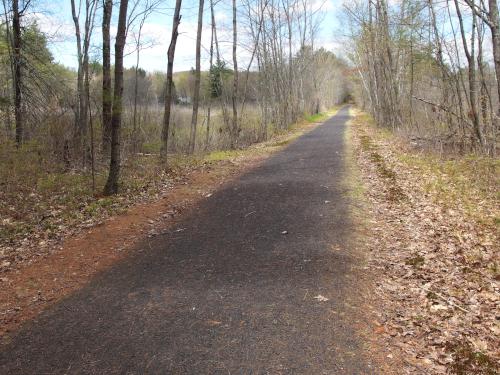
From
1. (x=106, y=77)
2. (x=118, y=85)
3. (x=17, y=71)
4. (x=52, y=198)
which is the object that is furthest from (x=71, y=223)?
(x=17, y=71)

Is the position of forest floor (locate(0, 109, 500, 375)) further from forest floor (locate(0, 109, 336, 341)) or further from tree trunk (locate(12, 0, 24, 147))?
tree trunk (locate(12, 0, 24, 147))

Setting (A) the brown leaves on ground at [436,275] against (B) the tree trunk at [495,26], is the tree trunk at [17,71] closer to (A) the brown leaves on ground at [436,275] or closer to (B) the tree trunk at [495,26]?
(A) the brown leaves on ground at [436,275]

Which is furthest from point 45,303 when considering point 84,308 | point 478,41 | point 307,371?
point 478,41

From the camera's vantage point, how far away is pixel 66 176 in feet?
33.6

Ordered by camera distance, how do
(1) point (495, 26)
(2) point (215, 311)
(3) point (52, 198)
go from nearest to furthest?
(2) point (215, 311)
(3) point (52, 198)
(1) point (495, 26)

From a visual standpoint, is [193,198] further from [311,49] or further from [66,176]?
[311,49]

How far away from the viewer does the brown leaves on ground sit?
3.65m

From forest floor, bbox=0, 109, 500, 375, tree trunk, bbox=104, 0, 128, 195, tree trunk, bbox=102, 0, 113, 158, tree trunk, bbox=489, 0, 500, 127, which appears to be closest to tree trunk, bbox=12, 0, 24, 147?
tree trunk, bbox=102, 0, 113, 158

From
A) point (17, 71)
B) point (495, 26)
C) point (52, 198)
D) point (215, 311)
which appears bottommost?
point (215, 311)

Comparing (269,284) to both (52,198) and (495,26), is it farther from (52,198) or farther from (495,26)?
(495,26)

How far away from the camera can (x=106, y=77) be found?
11.2 meters

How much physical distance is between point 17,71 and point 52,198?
19.5 feet

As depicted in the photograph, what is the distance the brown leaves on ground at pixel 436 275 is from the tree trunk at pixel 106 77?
663 cm

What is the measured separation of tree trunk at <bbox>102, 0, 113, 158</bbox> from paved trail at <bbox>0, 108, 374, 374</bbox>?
15.4 ft
